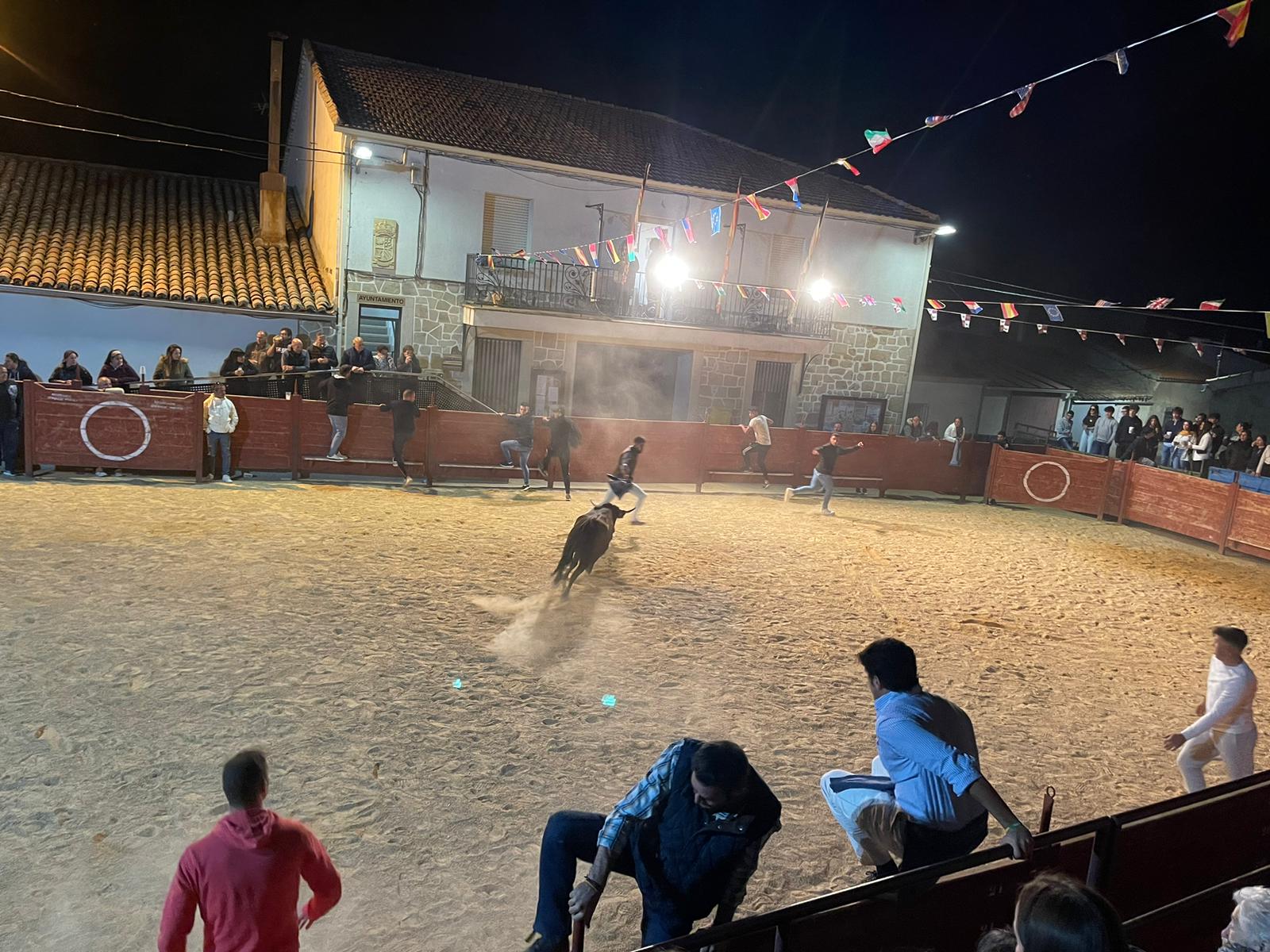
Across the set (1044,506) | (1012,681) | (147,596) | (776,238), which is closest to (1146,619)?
(1012,681)

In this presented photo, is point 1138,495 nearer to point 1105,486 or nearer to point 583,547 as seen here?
point 1105,486

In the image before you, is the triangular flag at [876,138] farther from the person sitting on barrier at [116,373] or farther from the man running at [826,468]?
the person sitting on barrier at [116,373]

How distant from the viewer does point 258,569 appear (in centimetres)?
852

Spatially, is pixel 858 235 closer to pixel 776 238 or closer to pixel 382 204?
pixel 776 238

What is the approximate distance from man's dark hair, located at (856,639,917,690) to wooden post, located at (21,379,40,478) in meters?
13.8

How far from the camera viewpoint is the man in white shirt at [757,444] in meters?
17.3

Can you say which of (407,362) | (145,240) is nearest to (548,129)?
(407,362)

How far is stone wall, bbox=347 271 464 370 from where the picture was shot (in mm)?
18766

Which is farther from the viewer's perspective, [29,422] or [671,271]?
[671,271]

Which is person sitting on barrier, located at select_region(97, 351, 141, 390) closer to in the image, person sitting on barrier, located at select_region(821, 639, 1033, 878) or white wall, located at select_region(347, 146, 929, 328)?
white wall, located at select_region(347, 146, 929, 328)

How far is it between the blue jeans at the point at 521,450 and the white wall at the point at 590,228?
238 inches

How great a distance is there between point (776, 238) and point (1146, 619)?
1575 centimetres

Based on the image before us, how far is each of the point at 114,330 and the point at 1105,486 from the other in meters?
20.9

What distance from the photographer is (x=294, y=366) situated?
15.3 metres
